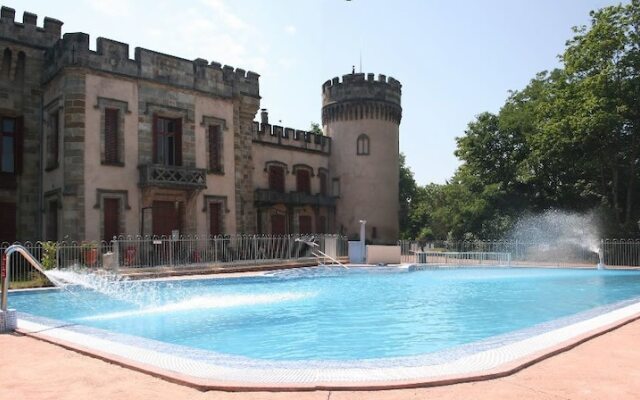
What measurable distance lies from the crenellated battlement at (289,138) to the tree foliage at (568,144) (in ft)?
30.4

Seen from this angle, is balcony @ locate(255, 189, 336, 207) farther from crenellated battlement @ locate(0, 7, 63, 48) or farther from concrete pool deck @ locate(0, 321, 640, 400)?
concrete pool deck @ locate(0, 321, 640, 400)

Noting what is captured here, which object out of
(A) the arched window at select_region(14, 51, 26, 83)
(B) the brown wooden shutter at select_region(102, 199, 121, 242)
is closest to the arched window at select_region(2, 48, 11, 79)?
(A) the arched window at select_region(14, 51, 26, 83)

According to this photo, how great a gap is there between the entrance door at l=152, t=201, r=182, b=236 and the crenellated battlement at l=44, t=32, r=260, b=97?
17.6 feet

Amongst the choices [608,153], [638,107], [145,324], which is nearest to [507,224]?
[608,153]

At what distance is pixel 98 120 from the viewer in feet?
67.5

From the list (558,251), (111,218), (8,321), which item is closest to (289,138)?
(111,218)

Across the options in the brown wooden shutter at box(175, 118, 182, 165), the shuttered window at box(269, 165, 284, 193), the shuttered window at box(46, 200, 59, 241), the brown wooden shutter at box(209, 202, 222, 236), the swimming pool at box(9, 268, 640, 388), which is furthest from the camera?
the shuttered window at box(269, 165, 284, 193)

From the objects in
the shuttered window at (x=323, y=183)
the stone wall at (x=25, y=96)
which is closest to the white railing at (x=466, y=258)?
the shuttered window at (x=323, y=183)

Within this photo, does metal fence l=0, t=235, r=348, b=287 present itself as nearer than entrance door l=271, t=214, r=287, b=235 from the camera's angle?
Yes

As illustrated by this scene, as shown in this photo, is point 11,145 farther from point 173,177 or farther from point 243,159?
point 243,159

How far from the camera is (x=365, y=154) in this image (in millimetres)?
33688

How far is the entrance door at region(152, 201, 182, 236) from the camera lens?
72.7ft

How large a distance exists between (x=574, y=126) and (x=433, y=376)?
24.3 metres

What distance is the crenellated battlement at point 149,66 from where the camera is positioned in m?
20.1
